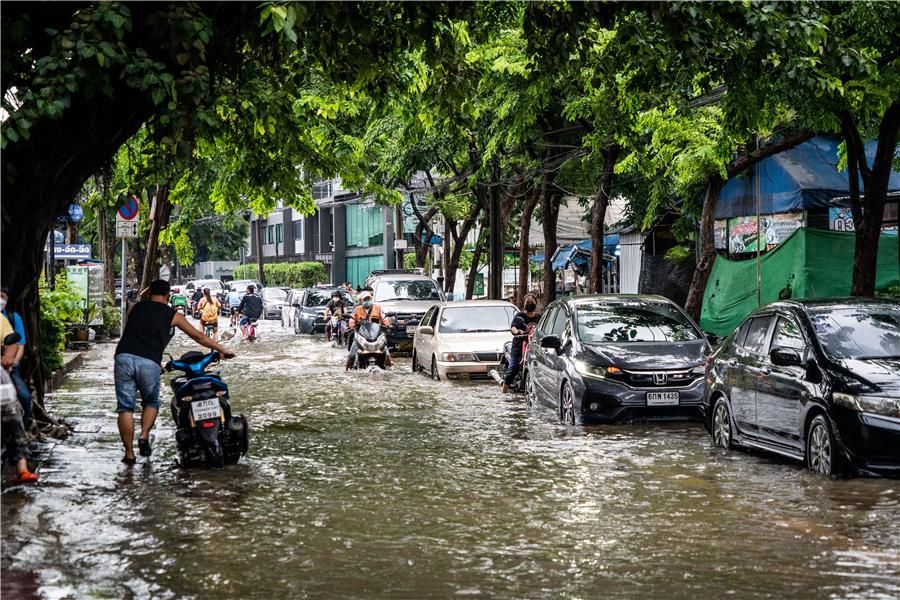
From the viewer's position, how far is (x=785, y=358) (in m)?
11.9

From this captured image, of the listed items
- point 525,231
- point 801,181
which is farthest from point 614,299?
point 525,231

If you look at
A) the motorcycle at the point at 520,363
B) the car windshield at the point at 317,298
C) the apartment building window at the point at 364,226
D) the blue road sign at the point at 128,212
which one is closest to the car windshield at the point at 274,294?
the car windshield at the point at 317,298

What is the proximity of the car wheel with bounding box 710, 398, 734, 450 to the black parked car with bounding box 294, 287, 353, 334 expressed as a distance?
3047 cm

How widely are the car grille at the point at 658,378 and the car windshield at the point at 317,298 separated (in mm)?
31763

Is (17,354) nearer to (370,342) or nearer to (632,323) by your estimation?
(632,323)

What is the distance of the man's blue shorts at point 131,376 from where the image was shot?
12.8 m

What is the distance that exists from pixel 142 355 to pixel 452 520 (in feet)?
14.7

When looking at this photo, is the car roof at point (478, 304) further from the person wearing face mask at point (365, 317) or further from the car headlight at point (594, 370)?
the car headlight at point (594, 370)

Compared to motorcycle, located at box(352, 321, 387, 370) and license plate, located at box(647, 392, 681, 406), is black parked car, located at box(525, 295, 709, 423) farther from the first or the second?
motorcycle, located at box(352, 321, 387, 370)

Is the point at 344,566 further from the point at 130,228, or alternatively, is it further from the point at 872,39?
A: the point at 130,228

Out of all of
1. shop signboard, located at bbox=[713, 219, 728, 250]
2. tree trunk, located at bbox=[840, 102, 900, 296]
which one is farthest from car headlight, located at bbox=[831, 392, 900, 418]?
shop signboard, located at bbox=[713, 219, 728, 250]

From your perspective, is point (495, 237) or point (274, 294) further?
point (274, 294)

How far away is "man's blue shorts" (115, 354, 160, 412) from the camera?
12750 millimetres

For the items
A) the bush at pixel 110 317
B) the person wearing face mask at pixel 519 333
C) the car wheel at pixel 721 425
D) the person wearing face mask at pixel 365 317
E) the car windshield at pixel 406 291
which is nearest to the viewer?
the car wheel at pixel 721 425
